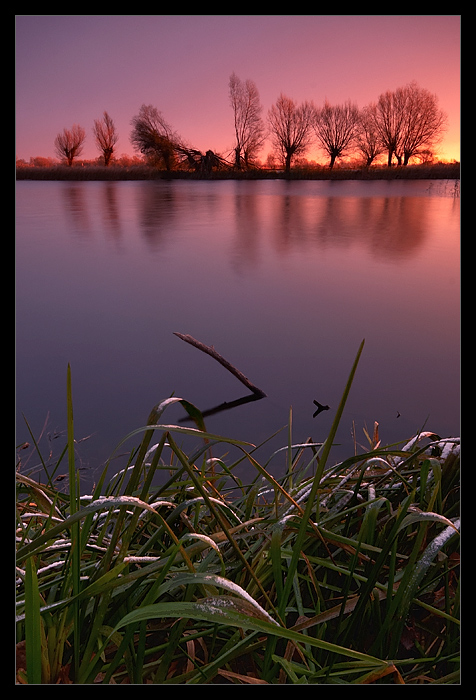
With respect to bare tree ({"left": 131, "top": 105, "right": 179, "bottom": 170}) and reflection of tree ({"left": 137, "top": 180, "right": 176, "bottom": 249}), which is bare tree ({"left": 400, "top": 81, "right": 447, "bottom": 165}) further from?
reflection of tree ({"left": 137, "top": 180, "right": 176, "bottom": 249})

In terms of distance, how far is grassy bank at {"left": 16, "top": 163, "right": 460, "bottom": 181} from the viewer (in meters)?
2.53

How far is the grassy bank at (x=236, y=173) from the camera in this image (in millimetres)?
2533

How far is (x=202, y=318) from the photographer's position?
4070mm

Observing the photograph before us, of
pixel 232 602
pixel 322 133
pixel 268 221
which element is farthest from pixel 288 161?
pixel 268 221

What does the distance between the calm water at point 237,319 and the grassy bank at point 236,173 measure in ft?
0.50

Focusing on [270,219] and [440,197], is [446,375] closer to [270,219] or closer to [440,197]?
[440,197]

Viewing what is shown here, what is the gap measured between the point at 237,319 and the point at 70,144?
1955 millimetres

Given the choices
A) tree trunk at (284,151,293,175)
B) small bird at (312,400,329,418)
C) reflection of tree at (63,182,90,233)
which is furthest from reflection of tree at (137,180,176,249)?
small bird at (312,400,329,418)

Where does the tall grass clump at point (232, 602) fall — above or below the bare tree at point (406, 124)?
below

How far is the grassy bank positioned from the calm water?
0.15 metres

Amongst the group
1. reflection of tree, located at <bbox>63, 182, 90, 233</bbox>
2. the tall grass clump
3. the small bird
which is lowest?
the small bird

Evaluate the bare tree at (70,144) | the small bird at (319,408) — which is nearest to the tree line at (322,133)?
the bare tree at (70,144)

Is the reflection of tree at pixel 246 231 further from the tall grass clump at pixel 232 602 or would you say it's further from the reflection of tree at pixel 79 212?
the tall grass clump at pixel 232 602

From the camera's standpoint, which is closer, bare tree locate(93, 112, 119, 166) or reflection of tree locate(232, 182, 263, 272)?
bare tree locate(93, 112, 119, 166)
